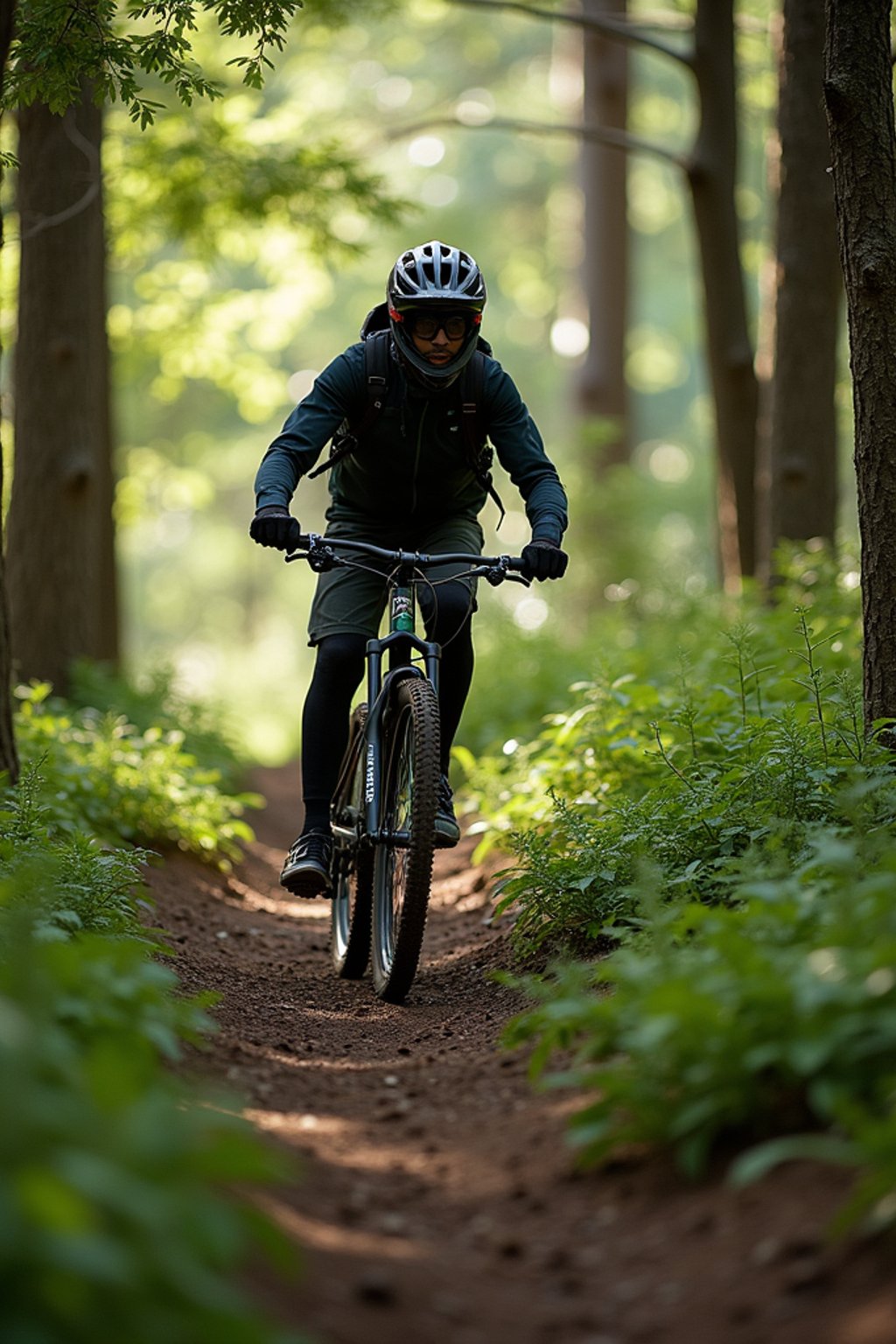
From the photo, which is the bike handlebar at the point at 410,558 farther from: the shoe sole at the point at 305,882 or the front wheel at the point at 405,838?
the shoe sole at the point at 305,882

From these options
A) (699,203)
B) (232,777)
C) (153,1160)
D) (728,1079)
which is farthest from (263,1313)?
(699,203)

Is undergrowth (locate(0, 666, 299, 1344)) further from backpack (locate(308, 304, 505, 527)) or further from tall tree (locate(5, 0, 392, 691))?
tall tree (locate(5, 0, 392, 691))

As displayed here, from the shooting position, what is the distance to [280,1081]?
13.8 ft

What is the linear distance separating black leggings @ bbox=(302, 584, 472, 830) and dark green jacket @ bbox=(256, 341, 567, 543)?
449 millimetres

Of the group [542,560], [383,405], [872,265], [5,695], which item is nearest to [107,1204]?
[542,560]

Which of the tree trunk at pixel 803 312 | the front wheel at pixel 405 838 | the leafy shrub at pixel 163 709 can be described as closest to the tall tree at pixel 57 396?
the leafy shrub at pixel 163 709

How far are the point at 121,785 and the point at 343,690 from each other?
2.39 metres

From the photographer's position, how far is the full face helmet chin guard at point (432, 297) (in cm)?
551

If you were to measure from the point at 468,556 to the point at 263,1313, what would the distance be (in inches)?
138

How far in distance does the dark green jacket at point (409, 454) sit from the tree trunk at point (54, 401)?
15.2 feet

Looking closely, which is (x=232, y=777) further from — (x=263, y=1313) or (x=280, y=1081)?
(x=263, y=1313)

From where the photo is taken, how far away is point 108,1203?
203 cm

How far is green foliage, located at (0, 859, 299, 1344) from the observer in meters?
1.92

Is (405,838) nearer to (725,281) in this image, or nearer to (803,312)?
(803,312)
